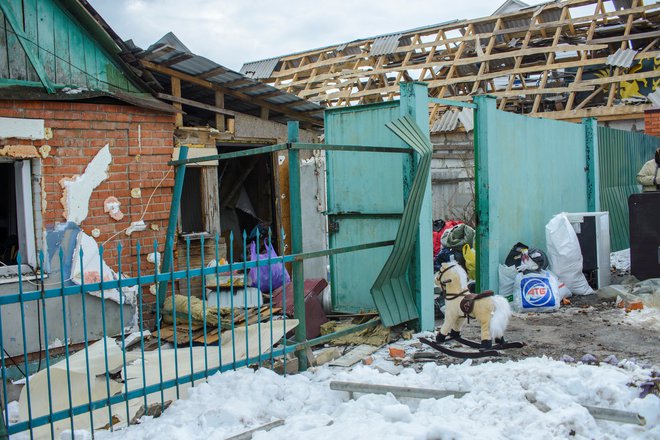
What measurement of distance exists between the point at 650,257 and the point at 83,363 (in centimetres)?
716

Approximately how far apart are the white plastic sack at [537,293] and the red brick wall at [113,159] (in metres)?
4.45

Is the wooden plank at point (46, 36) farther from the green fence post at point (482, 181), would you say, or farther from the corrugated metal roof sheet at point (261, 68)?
the corrugated metal roof sheet at point (261, 68)

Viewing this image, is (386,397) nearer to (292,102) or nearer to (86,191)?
(86,191)

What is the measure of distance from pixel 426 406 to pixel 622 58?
543 inches

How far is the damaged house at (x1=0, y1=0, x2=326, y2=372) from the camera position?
21.0ft

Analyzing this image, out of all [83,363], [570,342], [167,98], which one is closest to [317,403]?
[83,363]

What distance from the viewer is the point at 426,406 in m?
4.14

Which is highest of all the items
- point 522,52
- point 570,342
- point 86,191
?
point 522,52

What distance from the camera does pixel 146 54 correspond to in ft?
24.0

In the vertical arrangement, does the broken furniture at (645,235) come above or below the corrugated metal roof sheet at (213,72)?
below

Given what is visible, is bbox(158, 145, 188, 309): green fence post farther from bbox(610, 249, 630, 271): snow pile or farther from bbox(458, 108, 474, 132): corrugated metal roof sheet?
bbox(458, 108, 474, 132): corrugated metal roof sheet

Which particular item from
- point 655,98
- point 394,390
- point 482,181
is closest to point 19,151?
point 394,390

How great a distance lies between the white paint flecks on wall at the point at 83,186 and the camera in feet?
22.0

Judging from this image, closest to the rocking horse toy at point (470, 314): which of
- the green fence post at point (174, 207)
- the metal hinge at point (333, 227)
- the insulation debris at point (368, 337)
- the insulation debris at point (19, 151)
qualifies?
the insulation debris at point (368, 337)
